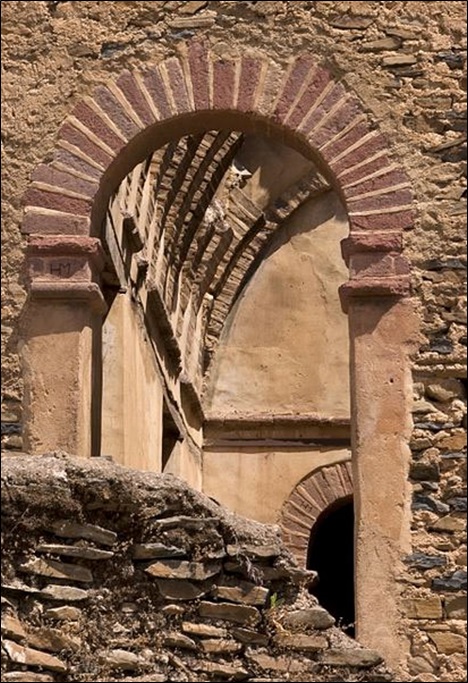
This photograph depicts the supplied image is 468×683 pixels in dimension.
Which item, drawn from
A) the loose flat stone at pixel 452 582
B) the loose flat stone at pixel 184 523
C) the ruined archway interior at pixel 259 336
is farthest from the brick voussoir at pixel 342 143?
the ruined archway interior at pixel 259 336

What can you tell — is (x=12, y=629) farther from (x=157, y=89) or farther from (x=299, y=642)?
(x=157, y=89)

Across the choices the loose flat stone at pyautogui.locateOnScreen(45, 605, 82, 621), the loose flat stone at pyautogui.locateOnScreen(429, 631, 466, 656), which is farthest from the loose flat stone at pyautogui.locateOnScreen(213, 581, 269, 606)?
the loose flat stone at pyautogui.locateOnScreen(429, 631, 466, 656)

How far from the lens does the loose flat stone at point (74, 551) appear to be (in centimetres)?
739

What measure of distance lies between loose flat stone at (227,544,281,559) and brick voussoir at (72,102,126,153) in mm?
2796

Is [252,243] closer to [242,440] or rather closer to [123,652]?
[242,440]

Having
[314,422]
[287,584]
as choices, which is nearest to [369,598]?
[287,584]

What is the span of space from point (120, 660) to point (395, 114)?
3784 millimetres

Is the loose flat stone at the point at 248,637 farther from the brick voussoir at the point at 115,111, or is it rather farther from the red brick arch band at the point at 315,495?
the red brick arch band at the point at 315,495

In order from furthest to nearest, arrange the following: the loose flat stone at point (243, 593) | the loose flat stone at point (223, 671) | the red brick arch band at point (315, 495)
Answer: the red brick arch band at point (315, 495), the loose flat stone at point (243, 593), the loose flat stone at point (223, 671)

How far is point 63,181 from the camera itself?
9766mm

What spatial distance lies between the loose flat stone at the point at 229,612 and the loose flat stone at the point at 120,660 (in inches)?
16.2

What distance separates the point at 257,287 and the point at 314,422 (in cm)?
→ 141

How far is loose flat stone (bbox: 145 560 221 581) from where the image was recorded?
299 inches

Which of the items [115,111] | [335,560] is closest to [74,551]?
[115,111]
